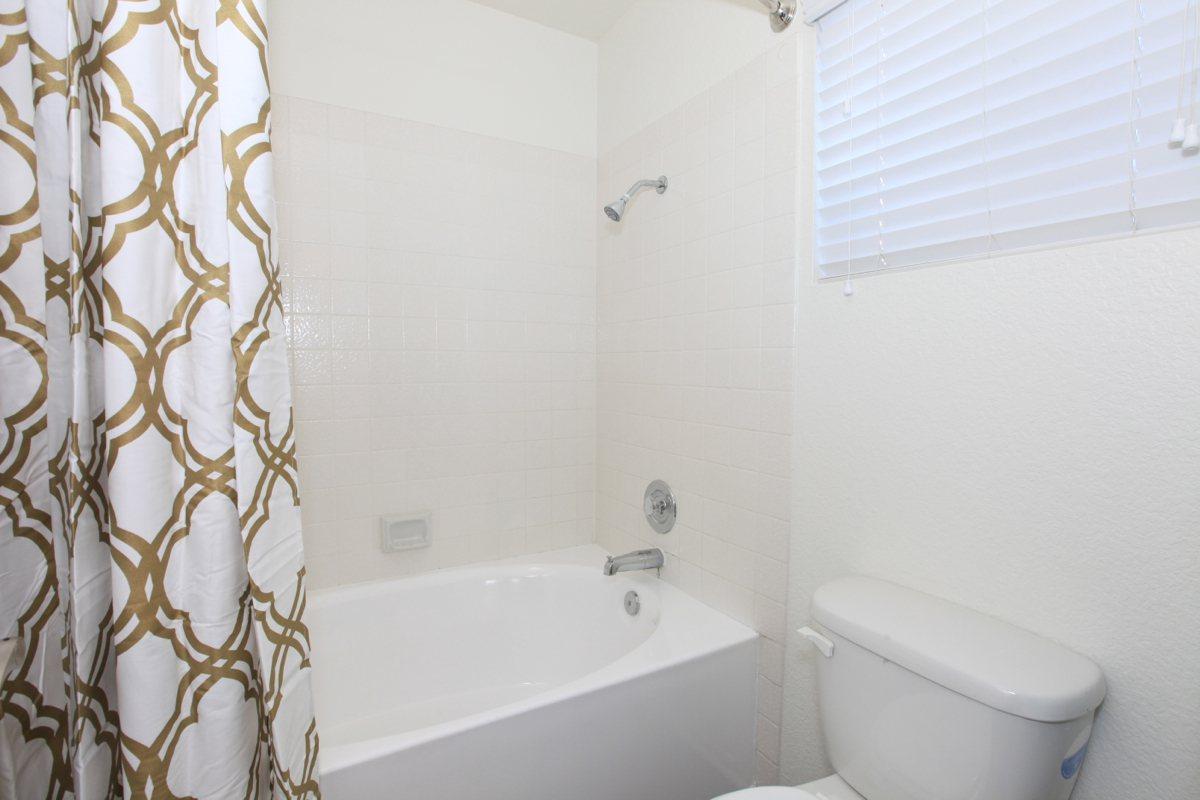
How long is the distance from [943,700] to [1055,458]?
425 millimetres

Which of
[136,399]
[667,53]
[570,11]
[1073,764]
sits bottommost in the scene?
[1073,764]

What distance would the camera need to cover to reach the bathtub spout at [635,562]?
1.73 meters

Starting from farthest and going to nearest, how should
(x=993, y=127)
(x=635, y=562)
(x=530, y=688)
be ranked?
(x=530, y=688), (x=635, y=562), (x=993, y=127)

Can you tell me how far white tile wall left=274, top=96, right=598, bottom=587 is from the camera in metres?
1.76

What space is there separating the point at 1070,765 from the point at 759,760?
0.82m

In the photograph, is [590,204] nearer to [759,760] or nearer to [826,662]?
[826,662]

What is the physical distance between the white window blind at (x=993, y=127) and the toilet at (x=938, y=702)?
0.65 meters

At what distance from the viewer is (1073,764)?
0.84 meters

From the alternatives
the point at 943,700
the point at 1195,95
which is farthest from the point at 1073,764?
the point at 1195,95

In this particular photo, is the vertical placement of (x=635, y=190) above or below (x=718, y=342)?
above

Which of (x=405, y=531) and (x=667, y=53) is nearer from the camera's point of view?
(x=667, y=53)

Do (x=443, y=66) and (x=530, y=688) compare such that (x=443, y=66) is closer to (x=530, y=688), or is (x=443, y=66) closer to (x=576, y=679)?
(x=576, y=679)

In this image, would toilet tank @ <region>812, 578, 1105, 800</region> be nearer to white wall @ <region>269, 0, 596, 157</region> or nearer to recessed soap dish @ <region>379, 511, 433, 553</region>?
recessed soap dish @ <region>379, 511, 433, 553</region>

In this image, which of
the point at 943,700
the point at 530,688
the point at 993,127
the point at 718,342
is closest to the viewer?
the point at 943,700
